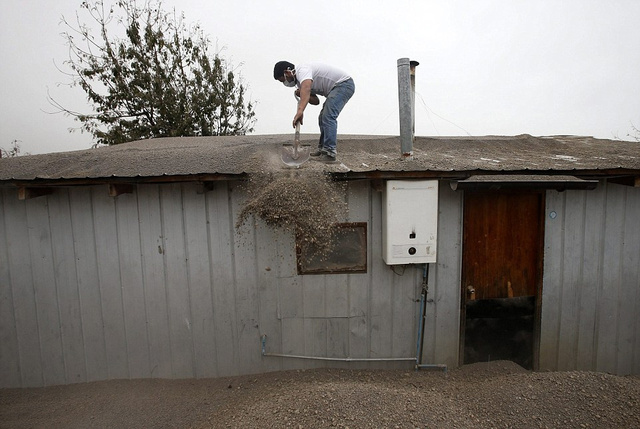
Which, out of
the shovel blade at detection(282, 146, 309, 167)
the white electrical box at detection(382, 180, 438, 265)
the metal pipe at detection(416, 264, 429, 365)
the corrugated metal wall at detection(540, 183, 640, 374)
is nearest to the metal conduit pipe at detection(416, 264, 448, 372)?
the metal pipe at detection(416, 264, 429, 365)

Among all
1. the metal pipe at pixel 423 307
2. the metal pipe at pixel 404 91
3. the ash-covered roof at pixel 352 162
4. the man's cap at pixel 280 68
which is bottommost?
the metal pipe at pixel 423 307

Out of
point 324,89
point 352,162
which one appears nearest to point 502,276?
point 352,162

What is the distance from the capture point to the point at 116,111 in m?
14.4

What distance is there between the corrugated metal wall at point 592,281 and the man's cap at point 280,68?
4011mm

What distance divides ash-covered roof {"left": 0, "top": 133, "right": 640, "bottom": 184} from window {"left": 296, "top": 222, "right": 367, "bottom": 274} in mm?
905

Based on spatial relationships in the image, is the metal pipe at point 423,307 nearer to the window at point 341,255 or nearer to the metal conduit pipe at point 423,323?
the metal conduit pipe at point 423,323

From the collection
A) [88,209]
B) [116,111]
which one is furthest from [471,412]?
[116,111]

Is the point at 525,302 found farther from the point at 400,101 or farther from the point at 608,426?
the point at 400,101

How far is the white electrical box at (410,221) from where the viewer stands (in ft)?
13.4

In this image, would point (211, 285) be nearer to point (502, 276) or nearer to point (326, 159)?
point (326, 159)

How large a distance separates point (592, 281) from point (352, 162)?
375cm

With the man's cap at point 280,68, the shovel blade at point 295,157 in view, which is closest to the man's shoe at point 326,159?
the shovel blade at point 295,157

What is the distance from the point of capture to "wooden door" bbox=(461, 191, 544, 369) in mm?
4688

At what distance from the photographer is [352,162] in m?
4.45
